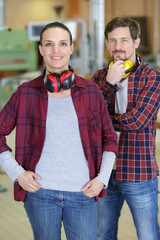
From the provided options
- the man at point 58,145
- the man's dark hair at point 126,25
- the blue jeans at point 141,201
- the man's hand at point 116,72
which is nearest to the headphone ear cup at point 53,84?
the man at point 58,145

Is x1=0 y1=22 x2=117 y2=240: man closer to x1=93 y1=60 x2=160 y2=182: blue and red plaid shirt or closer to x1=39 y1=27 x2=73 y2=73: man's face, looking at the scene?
x1=39 y1=27 x2=73 y2=73: man's face

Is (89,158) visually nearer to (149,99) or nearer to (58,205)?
(58,205)

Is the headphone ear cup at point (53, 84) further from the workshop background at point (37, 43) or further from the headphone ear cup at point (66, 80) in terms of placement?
the workshop background at point (37, 43)

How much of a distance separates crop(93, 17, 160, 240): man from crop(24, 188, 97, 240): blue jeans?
0.92 feet

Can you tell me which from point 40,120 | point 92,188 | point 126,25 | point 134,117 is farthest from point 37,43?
point 92,188

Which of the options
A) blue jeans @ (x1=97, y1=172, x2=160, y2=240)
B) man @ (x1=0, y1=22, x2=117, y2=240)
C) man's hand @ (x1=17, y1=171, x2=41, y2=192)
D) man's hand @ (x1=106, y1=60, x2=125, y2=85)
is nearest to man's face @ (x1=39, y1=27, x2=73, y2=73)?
man @ (x1=0, y1=22, x2=117, y2=240)

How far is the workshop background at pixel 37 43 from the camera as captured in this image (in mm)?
2654

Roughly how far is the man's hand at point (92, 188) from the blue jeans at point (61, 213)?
3 centimetres

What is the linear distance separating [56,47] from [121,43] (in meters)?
0.37

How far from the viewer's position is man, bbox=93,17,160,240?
Answer: 1.57m

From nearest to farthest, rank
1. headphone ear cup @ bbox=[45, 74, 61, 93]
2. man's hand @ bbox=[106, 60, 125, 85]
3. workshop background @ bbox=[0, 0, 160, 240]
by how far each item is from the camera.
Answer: headphone ear cup @ bbox=[45, 74, 61, 93] < man's hand @ bbox=[106, 60, 125, 85] < workshop background @ bbox=[0, 0, 160, 240]

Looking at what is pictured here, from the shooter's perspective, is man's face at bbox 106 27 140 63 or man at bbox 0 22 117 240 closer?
man at bbox 0 22 117 240

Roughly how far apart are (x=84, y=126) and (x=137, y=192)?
44 centimetres

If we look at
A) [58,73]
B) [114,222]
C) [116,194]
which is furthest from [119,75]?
[114,222]
